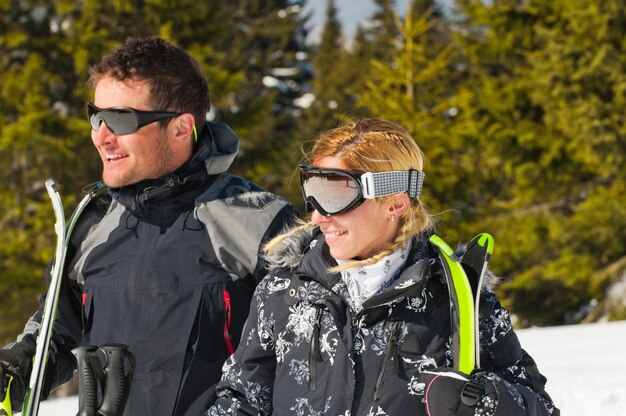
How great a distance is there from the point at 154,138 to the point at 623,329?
742 centimetres

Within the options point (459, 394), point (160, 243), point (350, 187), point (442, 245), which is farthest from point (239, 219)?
point (459, 394)

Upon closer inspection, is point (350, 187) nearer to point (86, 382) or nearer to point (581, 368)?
point (86, 382)

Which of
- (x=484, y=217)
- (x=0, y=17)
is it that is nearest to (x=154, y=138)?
(x=0, y=17)

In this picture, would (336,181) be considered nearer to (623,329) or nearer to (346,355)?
(346,355)

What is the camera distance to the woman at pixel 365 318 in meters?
1.86

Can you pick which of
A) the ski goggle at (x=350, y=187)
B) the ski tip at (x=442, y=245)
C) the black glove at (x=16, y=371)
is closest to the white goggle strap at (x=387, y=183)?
the ski goggle at (x=350, y=187)

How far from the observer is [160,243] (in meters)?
2.57

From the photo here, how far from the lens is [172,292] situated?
2.50 m

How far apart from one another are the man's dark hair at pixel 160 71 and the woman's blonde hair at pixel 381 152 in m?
0.75

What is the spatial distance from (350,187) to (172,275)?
802mm

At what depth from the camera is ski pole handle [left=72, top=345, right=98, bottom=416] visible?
7.02 ft

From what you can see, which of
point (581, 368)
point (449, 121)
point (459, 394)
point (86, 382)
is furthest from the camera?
point (449, 121)

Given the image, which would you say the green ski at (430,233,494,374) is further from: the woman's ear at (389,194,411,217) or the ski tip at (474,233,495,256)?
the woman's ear at (389,194,411,217)

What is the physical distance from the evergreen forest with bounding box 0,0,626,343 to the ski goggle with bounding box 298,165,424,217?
35.0 ft
